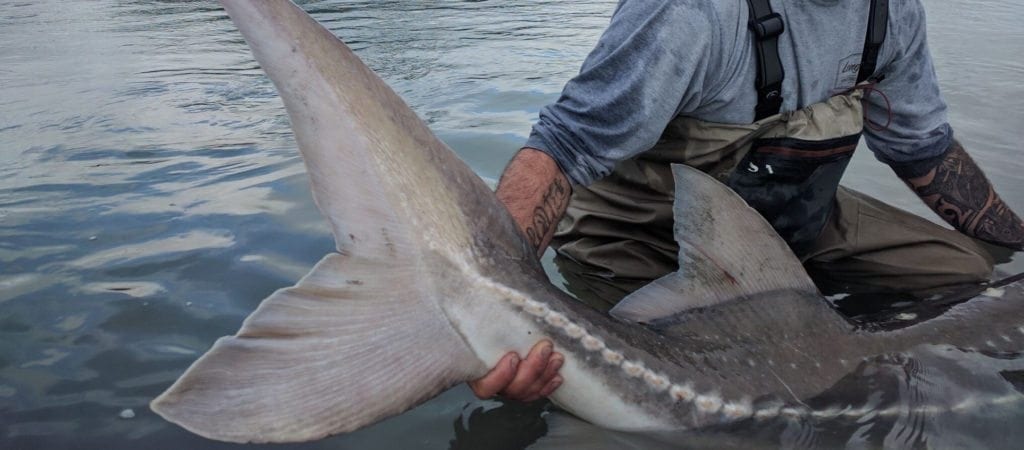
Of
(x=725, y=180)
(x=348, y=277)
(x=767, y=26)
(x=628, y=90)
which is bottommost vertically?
(x=725, y=180)

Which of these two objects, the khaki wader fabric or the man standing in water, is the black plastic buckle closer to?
the man standing in water

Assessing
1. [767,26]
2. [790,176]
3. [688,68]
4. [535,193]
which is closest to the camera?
[535,193]

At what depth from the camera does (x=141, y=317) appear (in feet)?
8.56

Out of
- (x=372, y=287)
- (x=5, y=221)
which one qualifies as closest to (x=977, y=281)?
(x=372, y=287)

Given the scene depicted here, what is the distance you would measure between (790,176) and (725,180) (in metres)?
0.19

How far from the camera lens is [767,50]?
7.87ft

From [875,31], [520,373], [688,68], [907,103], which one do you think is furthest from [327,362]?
[907,103]

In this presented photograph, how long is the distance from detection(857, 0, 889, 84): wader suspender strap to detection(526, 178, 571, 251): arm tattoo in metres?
1.07

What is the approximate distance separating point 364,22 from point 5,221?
662 cm

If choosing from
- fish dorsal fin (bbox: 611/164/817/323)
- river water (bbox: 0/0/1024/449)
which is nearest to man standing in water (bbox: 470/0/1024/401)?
fish dorsal fin (bbox: 611/164/817/323)

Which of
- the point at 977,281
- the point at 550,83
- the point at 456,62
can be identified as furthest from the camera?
the point at 456,62

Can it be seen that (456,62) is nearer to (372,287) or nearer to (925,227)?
(925,227)

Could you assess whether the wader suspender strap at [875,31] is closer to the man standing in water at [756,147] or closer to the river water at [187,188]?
the man standing in water at [756,147]

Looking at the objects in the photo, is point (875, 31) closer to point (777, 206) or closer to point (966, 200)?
point (777, 206)
